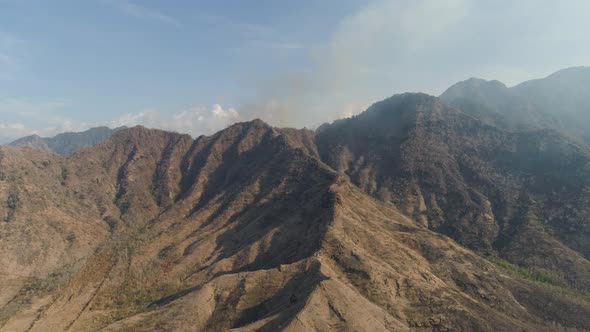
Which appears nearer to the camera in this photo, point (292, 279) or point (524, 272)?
point (292, 279)

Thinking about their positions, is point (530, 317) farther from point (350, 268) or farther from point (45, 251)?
point (45, 251)

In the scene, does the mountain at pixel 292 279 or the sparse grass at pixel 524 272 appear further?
the sparse grass at pixel 524 272

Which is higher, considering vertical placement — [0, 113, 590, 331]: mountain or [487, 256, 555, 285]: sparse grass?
[0, 113, 590, 331]: mountain

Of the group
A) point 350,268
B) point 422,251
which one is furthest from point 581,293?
point 350,268

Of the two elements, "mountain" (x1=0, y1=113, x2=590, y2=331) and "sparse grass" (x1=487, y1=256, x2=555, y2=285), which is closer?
"mountain" (x1=0, y1=113, x2=590, y2=331)

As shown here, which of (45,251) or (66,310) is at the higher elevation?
(45,251)

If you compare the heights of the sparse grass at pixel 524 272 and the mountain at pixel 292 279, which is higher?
the mountain at pixel 292 279

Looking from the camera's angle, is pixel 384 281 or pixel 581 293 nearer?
pixel 384 281

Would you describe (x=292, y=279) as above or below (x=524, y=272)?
above
